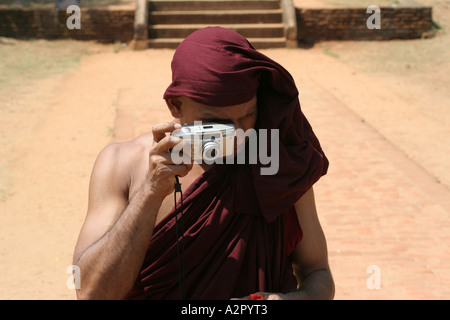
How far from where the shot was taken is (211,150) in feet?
5.95

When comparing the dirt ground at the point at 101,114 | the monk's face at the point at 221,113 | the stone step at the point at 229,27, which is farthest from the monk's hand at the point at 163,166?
the stone step at the point at 229,27

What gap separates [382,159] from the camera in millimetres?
6781

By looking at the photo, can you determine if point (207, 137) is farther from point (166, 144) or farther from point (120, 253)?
point (120, 253)

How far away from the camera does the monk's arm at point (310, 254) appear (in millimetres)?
2078

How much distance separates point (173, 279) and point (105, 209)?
1.03 feet

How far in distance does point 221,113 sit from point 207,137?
145 millimetres

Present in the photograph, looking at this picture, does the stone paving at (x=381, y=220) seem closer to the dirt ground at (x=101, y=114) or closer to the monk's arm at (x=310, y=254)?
the dirt ground at (x=101, y=114)

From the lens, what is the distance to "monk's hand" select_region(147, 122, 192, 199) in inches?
70.4

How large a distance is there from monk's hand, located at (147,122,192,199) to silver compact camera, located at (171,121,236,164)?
0.09 ft

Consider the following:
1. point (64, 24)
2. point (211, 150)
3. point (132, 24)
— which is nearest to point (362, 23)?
point (132, 24)

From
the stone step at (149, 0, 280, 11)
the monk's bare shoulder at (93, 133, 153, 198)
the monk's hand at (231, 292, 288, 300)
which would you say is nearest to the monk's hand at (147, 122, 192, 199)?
the monk's bare shoulder at (93, 133, 153, 198)

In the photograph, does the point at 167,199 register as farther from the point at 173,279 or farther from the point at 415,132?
the point at 415,132

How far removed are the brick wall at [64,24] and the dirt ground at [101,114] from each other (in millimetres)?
411
